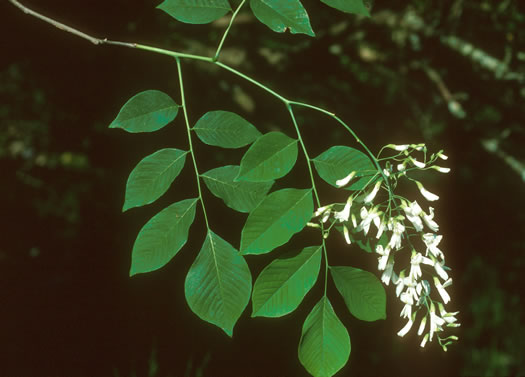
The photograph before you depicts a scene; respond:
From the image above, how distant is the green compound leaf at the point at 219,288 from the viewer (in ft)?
3.39

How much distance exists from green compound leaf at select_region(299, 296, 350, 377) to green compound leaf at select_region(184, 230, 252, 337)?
0.49ft

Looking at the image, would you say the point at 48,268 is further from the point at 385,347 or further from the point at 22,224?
the point at 385,347

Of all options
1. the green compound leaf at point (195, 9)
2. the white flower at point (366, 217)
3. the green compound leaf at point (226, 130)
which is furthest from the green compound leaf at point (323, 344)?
the green compound leaf at point (195, 9)

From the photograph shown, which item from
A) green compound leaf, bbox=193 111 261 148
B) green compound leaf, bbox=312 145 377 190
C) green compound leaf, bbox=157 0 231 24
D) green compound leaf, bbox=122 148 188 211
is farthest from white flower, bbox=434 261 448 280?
green compound leaf, bbox=157 0 231 24

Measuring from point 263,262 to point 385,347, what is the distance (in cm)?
91

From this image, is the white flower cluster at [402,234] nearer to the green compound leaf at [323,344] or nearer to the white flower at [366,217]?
the white flower at [366,217]

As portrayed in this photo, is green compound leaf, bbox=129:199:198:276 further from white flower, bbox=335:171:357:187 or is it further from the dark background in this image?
the dark background

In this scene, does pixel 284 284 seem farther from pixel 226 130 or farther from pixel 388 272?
pixel 226 130

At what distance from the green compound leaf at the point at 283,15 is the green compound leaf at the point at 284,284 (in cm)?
49

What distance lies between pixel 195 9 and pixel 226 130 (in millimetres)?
283

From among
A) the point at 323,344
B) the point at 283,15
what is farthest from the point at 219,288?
the point at 283,15

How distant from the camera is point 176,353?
7.47ft

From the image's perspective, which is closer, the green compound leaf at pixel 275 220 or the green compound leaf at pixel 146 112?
the green compound leaf at pixel 275 220

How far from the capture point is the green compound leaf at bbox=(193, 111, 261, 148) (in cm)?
116
